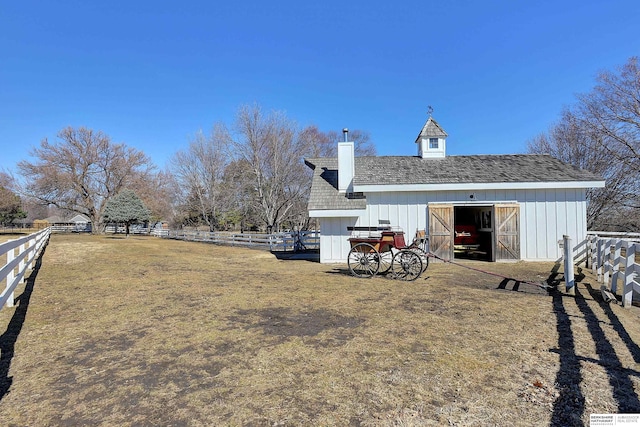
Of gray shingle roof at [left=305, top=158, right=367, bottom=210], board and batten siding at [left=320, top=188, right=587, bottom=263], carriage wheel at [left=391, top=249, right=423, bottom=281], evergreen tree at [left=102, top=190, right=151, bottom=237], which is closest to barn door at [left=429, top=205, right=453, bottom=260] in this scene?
board and batten siding at [left=320, top=188, right=587, bottom=263]

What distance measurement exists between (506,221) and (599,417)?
34.5 ft

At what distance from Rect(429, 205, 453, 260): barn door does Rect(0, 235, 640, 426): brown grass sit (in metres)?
5.04

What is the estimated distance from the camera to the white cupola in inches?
568

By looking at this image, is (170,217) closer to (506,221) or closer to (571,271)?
(506,221)

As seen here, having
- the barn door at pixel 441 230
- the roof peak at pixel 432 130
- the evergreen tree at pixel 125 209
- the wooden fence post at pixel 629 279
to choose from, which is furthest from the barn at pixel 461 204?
the evergreen tree at pixel 125 209

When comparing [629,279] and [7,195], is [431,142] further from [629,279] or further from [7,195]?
[7,195]

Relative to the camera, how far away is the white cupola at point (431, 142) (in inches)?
Result: 568

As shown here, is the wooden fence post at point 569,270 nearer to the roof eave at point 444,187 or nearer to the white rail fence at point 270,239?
the roof eave at point 444,187

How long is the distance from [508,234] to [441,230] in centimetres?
236

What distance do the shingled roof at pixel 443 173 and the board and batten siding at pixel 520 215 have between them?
17.7 inches

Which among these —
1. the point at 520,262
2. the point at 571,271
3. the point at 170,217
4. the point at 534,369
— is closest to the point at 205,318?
the point at 534,369

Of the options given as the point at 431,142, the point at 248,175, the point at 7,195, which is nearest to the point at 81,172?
the point at 7,195

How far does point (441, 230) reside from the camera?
39.1 feet

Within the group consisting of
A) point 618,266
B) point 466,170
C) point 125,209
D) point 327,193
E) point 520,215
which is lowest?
point 618,266
